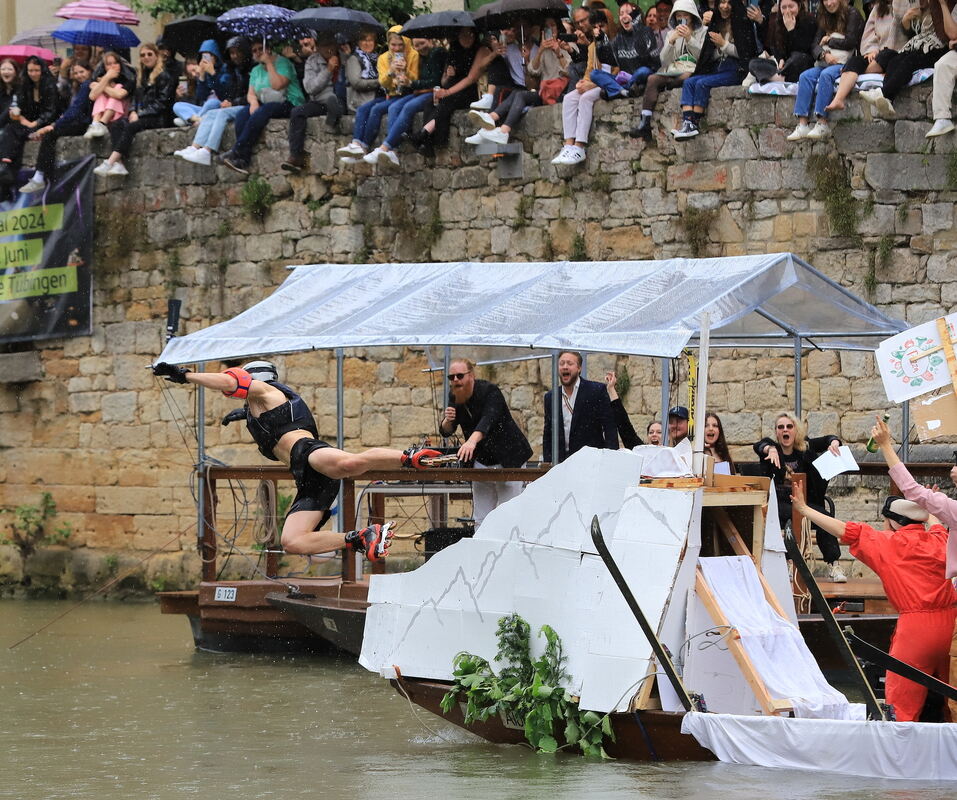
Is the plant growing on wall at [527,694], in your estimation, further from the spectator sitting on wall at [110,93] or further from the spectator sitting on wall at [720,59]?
the spectator sitting on wall at [110,93]

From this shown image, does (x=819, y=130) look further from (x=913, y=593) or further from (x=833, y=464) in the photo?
(x=913, y=593)

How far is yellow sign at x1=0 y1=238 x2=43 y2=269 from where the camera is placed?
20141 millimetres

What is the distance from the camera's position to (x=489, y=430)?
12.9m

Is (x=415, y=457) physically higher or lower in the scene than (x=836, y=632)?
higher

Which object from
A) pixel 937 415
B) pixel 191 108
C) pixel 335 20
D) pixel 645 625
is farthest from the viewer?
pixel 191 108

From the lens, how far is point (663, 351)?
36.1 ft

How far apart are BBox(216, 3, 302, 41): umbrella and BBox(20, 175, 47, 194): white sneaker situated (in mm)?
3090

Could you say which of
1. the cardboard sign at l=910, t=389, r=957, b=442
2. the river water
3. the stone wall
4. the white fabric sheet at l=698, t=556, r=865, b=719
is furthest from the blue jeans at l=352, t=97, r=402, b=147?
the cardboard sign at l=910, t=389, r=957, b=442

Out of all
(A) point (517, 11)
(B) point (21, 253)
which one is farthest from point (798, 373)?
(B) point (21, 253)

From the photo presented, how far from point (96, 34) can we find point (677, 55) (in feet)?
23.9

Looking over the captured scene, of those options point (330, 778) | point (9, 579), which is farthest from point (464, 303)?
point (9, 579)

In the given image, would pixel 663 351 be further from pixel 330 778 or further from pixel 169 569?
pixel 169 569

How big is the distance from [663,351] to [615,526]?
8.01ft

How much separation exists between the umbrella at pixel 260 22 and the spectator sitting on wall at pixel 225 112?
66cm
